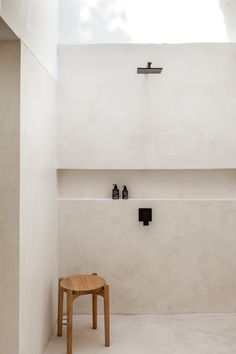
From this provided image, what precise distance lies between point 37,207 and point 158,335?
1.57 m

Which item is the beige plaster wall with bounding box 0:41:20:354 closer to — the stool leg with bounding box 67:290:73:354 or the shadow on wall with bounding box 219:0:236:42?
the stool leg with bounding box 67:290:73:354

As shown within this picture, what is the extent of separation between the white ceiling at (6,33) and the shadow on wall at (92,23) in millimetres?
1560

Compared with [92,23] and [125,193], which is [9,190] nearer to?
[125,193]

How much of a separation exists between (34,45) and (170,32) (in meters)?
1.71

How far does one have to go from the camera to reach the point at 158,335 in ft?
9.17

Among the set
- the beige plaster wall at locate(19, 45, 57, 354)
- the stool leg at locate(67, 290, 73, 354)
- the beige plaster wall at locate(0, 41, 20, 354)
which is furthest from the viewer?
the stool leg at locate(67, 290, 73, 354)

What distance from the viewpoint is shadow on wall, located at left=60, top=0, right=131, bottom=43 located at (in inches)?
134

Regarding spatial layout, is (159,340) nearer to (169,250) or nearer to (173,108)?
(169,250)

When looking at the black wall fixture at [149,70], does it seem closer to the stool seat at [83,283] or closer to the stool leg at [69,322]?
the stool seat at [83,283]

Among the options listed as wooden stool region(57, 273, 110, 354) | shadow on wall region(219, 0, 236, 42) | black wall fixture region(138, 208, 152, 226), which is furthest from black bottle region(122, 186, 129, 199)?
shadow on wall region(219, 0, 236, 42)

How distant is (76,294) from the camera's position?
8.23 feet

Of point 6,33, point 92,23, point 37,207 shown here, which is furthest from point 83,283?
point 92,23

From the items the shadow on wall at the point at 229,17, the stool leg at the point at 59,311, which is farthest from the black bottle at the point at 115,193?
the shadow on wall at the point at 229,17

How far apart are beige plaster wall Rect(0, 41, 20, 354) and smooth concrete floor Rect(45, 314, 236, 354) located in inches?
30.9
